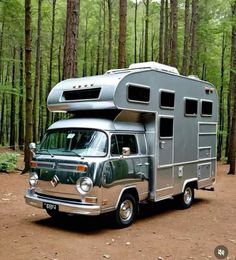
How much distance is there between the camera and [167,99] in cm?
964

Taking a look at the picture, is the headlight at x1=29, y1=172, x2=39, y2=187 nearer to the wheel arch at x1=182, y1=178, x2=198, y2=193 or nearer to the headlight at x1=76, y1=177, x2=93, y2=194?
the headlight at x1=76, y1=177, x2=93, y2=194

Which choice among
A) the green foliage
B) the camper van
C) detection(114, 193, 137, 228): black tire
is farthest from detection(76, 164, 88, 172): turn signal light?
Result: the green foliage

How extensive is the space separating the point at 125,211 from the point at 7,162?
945 cm

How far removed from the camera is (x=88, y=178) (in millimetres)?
7367

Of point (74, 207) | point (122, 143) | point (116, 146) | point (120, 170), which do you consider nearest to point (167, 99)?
point (122, 143)

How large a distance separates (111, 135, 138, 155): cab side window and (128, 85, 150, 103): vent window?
0.86 metres

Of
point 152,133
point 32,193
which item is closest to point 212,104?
point 152,133

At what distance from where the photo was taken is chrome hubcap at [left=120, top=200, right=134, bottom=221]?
27.1 feet

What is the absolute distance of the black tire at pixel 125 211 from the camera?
8062mm

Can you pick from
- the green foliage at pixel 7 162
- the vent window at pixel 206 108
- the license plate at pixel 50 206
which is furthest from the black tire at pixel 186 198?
the green foliage at pixel 7 162

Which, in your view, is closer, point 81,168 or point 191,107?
point 81,168

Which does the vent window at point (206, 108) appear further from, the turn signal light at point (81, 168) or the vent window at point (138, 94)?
the turn signal light at point (81, 168)

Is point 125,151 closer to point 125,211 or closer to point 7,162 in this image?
point 125,211

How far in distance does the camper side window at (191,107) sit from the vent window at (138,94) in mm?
1934
